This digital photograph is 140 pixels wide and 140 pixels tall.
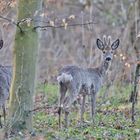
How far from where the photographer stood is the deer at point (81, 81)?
11.2 m

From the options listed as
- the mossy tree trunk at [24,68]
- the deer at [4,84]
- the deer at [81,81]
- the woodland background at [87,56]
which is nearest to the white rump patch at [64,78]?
the deer at [81,81]

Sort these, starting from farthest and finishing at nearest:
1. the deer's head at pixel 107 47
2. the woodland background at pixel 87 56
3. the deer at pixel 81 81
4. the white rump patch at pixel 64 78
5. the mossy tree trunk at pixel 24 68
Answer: the deer's head at pixel 107 47 < the deer at pixel 81 81 < the white rump patch at pixel 64 78 < the woodland background at pixel 87 56 < the mossy tree trunk at pixel 24 68

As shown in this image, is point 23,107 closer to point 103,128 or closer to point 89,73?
point 103,128

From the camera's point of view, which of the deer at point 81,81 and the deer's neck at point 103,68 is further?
the deer's neck at point 103,68

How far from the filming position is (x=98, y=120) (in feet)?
38.5

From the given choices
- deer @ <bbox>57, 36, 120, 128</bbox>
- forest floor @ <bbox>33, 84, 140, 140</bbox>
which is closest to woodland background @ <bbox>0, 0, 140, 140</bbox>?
forest floor @ <bbox>33, 84, 140, 140</bbox>

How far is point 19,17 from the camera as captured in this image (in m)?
9.57

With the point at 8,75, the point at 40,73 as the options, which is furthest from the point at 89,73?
the point at 40,73

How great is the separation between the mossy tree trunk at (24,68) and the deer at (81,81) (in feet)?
5.02

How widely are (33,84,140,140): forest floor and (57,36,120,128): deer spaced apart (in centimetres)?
31

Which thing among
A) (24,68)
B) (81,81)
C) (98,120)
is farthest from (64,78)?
(24,68)

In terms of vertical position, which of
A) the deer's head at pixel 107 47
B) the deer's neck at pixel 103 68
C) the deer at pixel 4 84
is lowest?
the deer at pixel 4 84

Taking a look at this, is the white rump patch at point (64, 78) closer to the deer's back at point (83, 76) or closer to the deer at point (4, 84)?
the deer's back at point (83, 76)

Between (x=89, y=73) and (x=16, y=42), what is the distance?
3377mm
